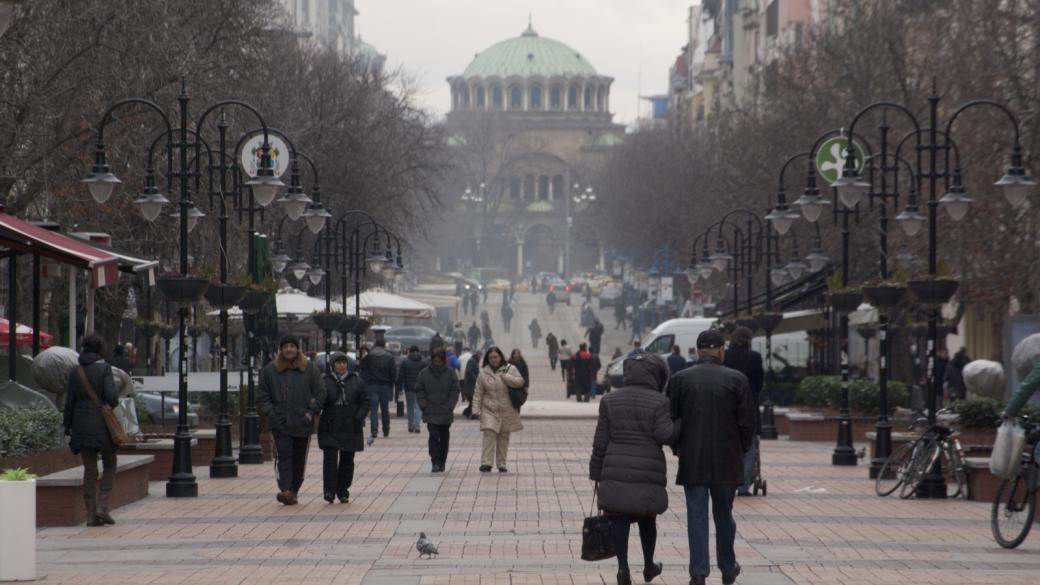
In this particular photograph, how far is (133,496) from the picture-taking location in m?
20.3

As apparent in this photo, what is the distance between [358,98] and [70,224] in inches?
1069

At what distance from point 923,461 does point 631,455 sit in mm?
8409

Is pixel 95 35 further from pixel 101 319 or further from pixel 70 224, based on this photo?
pixel 101 319

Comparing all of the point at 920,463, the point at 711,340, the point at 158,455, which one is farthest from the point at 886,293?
the point at 711,340

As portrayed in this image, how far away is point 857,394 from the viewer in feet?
108

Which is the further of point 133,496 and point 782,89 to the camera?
point 782,89

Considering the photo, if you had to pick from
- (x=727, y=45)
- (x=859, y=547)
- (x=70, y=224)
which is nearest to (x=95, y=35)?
(x=70, y=224)

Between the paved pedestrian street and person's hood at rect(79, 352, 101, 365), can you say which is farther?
person's hood at rect(79, 352, 101, 365)

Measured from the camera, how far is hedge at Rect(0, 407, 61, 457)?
18125 mm

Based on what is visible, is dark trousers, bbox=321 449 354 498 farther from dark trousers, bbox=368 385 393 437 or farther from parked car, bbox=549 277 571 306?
parked car, bbox=549 277 571 306

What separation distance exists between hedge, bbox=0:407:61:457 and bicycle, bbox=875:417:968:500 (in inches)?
303

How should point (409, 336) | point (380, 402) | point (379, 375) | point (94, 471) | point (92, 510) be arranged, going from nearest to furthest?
point (94, 471) < point (92, 510) < point (379, 375) < point (380, 402) < point (409, 336)

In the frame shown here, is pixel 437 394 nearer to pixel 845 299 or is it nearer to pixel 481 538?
pixel 845 299

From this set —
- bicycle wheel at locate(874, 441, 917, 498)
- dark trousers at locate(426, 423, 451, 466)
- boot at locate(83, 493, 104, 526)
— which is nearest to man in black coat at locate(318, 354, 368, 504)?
boot at locate(83, 493, 104, 526)
